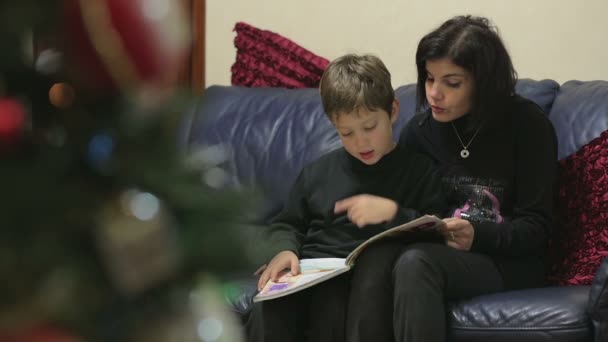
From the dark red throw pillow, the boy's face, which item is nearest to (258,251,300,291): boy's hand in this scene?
the boy's face

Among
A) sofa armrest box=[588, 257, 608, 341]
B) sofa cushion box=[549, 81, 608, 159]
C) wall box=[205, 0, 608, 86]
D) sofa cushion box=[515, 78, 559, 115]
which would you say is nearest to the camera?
sofa armrest box=[588, 257, 608, 341]

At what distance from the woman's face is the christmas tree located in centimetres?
172

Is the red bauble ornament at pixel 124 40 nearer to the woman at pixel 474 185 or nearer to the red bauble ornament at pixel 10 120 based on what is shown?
the red bauble ornament at pixel 10 120

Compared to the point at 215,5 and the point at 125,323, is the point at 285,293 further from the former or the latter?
the point at 215,5

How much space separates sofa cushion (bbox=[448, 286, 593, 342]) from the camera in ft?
5.52

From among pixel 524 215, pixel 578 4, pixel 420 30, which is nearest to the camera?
pixel 524 215

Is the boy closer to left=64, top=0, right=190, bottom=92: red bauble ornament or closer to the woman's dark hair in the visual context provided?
the woman's dark hair

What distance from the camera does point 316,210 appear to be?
2.05m

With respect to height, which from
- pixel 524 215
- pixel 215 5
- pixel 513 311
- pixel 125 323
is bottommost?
pixel 513 311

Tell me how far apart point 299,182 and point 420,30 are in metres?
1.04

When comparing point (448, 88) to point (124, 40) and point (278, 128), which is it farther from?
point (124, 40)

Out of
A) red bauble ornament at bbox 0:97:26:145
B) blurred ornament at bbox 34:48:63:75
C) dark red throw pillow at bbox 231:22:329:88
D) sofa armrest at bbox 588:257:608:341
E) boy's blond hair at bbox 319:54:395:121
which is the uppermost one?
blurred ornament at bbox 34:48:63:75

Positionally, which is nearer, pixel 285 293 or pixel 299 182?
pixel 285 293

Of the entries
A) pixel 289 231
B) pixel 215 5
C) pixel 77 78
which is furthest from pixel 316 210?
pixel 77 78
